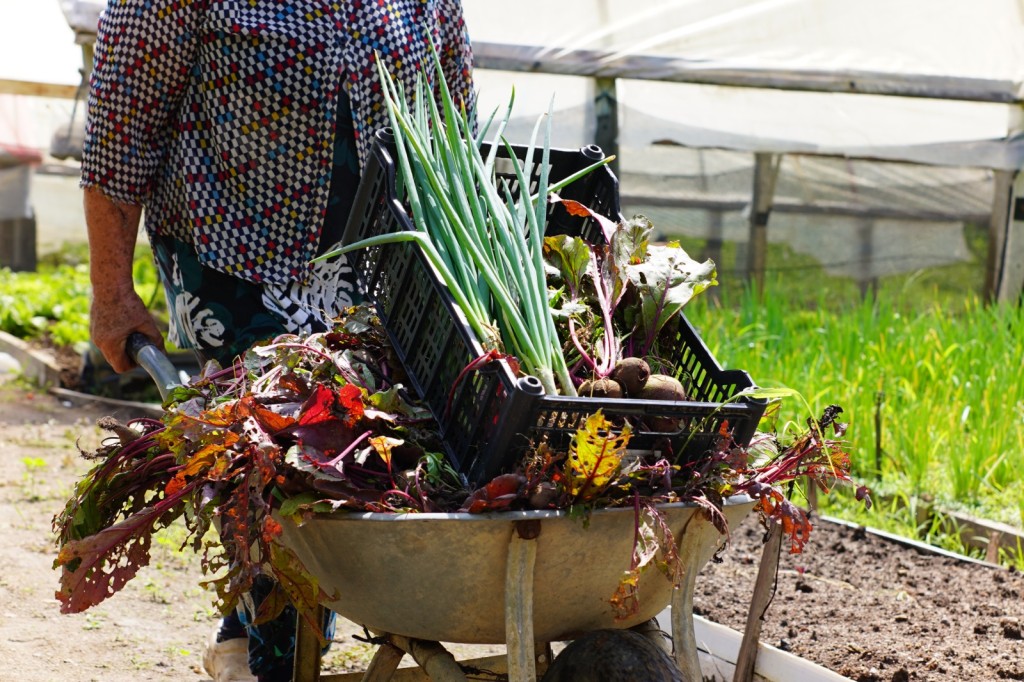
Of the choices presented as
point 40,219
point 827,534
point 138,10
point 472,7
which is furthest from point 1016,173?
point 40,219

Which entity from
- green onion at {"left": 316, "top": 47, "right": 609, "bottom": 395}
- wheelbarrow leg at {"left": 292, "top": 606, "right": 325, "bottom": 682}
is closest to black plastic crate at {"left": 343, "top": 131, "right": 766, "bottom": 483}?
green onion at {"left": 316, "top": 47, "right": 609, "bottom": 395}

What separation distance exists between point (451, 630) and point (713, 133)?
471cm

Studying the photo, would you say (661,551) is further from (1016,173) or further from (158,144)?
(1016,173)

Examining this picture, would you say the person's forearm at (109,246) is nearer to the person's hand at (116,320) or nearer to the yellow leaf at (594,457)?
the person's hand at (116,320)

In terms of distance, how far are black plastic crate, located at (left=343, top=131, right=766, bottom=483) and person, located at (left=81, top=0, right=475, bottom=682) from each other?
Result: 0.34 m

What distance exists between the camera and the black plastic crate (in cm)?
137

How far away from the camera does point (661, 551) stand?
1402 mm

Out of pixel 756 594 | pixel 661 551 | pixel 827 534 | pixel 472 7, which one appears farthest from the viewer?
pixel 472 7

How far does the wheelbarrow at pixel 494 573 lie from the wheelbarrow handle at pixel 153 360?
0.54 meters

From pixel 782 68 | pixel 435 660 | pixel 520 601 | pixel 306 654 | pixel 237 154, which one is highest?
pixel 782 68

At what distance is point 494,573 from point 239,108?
112cm

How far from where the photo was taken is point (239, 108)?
2.10 meters

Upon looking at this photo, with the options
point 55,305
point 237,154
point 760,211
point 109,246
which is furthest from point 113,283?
point 55,305

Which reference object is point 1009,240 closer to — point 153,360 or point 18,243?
point 153,360
